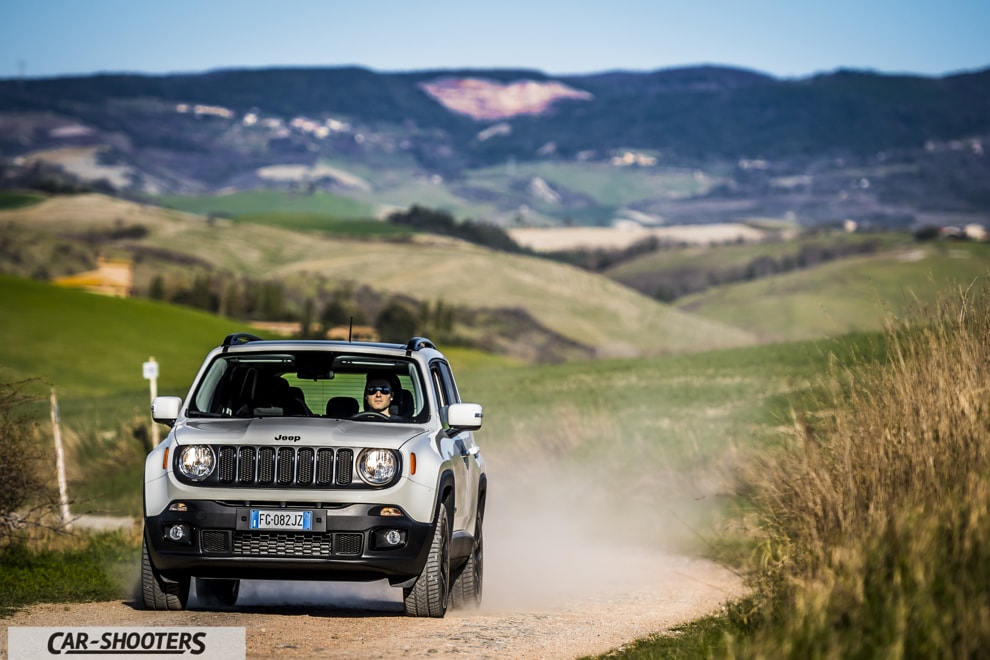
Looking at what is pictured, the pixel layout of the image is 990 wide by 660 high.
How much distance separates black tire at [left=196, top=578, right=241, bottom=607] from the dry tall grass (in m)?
4.50

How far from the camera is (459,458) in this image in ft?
41.0

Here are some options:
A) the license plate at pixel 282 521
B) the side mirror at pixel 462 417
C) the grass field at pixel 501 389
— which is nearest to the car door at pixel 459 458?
the side mirror at pixel 462 417

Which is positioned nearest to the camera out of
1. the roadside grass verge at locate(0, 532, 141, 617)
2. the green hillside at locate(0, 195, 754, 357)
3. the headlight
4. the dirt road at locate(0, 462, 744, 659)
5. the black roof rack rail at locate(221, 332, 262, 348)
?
the dirt road at locate(0, 462, 744, 659)

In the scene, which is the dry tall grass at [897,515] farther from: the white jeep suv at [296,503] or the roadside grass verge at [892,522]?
the white jeep suv at [296,503]

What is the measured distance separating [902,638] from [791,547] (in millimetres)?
4769

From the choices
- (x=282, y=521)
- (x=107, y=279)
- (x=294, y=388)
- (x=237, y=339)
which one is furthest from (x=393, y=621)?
(x=107, y=279)

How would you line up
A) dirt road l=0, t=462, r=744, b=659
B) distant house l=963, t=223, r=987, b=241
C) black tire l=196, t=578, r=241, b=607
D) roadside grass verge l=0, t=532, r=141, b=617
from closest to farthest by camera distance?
dirt road l=0, t=462, r=744, b=659, black tire l=196, t=578, r=241, b=607, roadside grass verge l=0, t=532, r=141, b=617, distant house l=963, t=223, r=987, b=241

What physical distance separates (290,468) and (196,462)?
2.30 feet

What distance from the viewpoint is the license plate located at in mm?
10953

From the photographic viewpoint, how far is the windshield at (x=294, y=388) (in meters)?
12.0

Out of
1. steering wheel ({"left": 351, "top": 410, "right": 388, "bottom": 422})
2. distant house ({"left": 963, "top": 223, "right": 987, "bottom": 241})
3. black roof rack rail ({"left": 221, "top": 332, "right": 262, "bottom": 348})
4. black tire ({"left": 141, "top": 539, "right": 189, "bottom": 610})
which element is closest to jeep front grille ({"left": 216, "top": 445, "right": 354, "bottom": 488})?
steering wheel ({"left": 351, "top": 410, "right": 388, "bottom": 422})

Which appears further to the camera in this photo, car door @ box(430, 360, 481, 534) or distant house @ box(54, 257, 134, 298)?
distant house @ box(54, 257, 134, 298)

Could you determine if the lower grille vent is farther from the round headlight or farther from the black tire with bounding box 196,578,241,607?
the black tire with bounding box 196,578,241,607

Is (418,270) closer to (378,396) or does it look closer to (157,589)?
(378,396)
